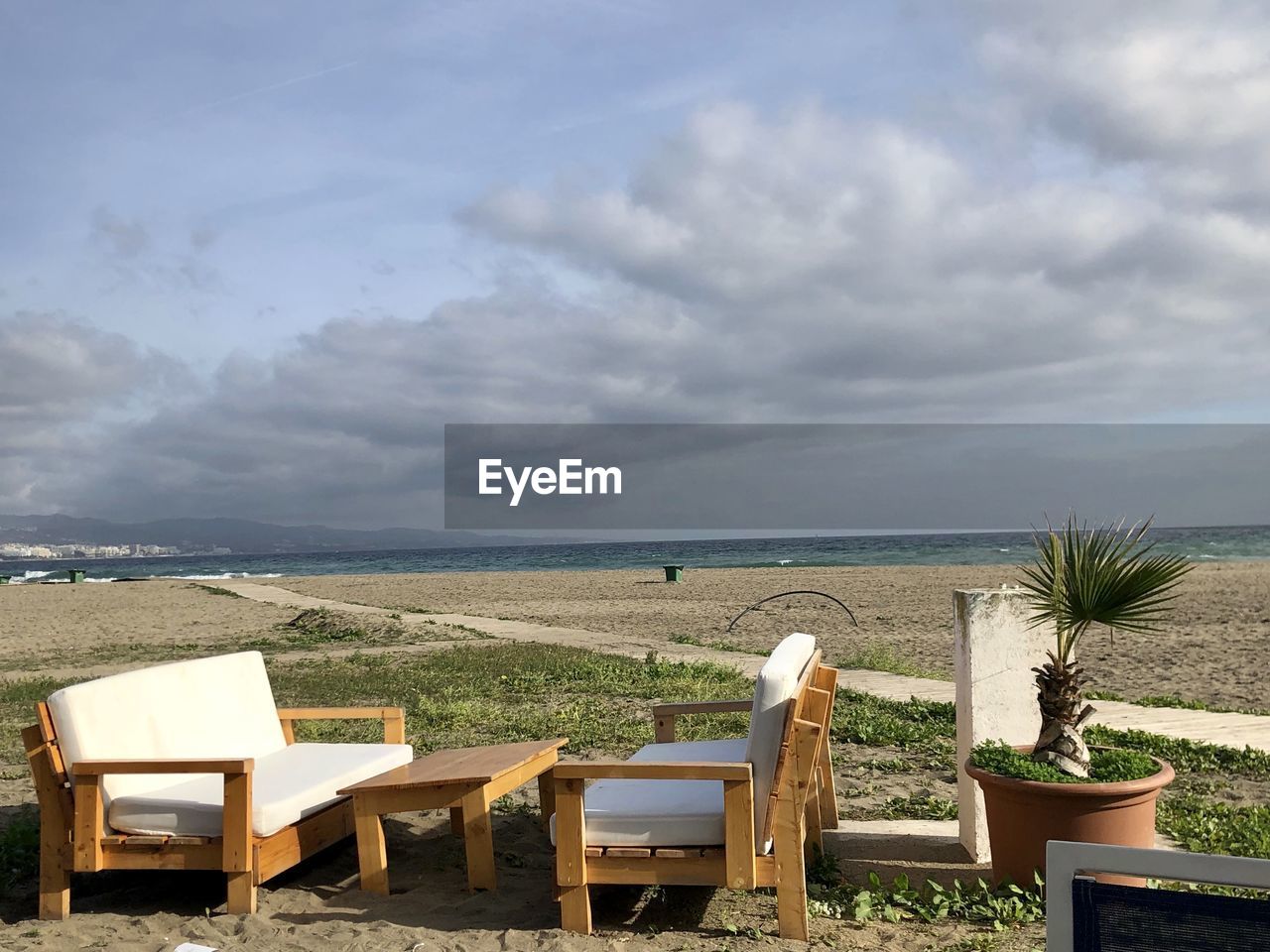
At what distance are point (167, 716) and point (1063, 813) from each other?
391 cm

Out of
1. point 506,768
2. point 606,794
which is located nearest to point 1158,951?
point 606,794

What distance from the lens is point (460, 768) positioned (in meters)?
4.81

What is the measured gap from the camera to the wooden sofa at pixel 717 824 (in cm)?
394

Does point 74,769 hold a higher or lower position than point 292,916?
higher

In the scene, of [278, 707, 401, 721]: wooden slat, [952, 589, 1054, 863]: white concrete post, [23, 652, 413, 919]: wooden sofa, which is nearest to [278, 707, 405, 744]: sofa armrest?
[278, 707, 401, 721]: wooden slat

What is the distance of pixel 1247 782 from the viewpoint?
649 cm

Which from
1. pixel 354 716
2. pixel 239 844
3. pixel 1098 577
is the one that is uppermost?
pixel 1098 577

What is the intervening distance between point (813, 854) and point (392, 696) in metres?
6.33

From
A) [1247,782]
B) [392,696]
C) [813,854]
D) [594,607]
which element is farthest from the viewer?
[594,607]

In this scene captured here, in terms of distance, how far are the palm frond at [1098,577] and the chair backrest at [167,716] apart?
3.83m

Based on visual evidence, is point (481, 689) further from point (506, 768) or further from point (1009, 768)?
point (1009, 768)

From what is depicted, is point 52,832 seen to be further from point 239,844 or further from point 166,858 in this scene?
point 239,844

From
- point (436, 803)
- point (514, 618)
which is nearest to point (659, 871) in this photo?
point (436, 803)

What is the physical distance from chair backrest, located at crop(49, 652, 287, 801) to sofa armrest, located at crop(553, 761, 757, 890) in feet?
6.29
